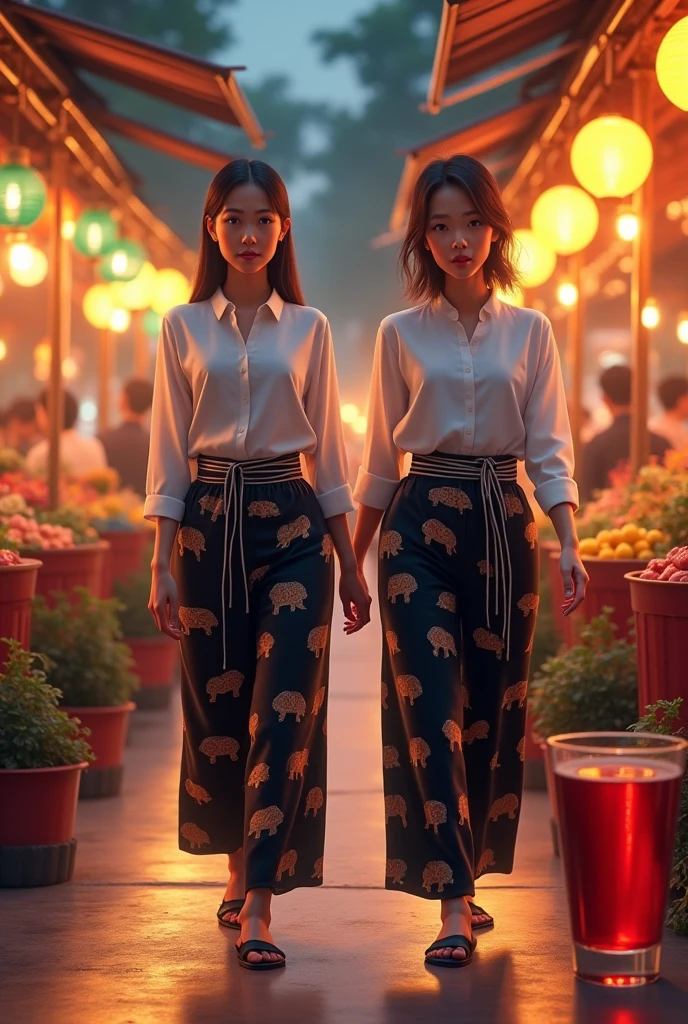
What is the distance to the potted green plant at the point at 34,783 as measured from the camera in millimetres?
5238

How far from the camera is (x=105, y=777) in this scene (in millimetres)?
7035

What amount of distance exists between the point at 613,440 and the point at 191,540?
600 centimetres

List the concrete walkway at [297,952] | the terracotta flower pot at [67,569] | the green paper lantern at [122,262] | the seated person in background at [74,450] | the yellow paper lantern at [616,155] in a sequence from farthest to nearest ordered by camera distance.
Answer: the green paper lantern at [122,262] < the seated person in background at [74,450] < the yellow paper lantern at [616,155] < the terracotta flower pot at [67,569] < the concrete walkway at [297,952]

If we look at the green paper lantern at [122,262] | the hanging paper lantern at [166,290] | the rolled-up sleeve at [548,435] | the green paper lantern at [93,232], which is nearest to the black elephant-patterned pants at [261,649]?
the rolled-up sleeve at [548,435]

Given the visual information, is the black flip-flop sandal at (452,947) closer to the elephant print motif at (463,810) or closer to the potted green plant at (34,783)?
the elephant print motif at (463,810)

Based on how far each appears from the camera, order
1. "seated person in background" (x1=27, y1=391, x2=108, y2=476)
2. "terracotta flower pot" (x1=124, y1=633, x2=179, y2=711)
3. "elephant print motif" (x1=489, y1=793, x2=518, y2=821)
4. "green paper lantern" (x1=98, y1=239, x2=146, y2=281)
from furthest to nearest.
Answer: "green paper lantern" (x1=98, y1=239, x2=146, y2=281) < "seated person in background" (x1=27, y1=391, x2=108, y2=476) < "terracotta flower pot" (x1=124, y1=633, x2=179, y2=711) < "elephant print motif" (x1=489, y1=793, x2=518, y2=821)

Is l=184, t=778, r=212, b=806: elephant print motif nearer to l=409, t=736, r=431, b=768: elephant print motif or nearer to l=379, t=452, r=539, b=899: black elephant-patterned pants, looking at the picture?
l=379, t=452, r=539, b=899: black elephant-patterned pants

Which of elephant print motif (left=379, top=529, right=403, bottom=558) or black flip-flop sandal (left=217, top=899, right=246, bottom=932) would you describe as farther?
black flip-flop sandal (left=217, top=899, right=246, bottom=932)

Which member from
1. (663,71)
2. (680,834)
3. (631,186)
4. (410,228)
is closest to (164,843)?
(680,834)

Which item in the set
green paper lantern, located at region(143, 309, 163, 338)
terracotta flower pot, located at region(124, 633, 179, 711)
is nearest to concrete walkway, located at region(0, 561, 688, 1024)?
terracotta flower pot, located at region(124, 633, 179, 711)

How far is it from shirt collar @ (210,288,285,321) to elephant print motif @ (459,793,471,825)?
1.33 m

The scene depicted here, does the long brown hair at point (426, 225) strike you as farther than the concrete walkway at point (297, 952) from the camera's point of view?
Yes

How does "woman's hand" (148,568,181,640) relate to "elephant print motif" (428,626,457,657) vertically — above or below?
above

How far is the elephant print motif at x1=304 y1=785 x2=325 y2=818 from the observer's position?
172 inches
